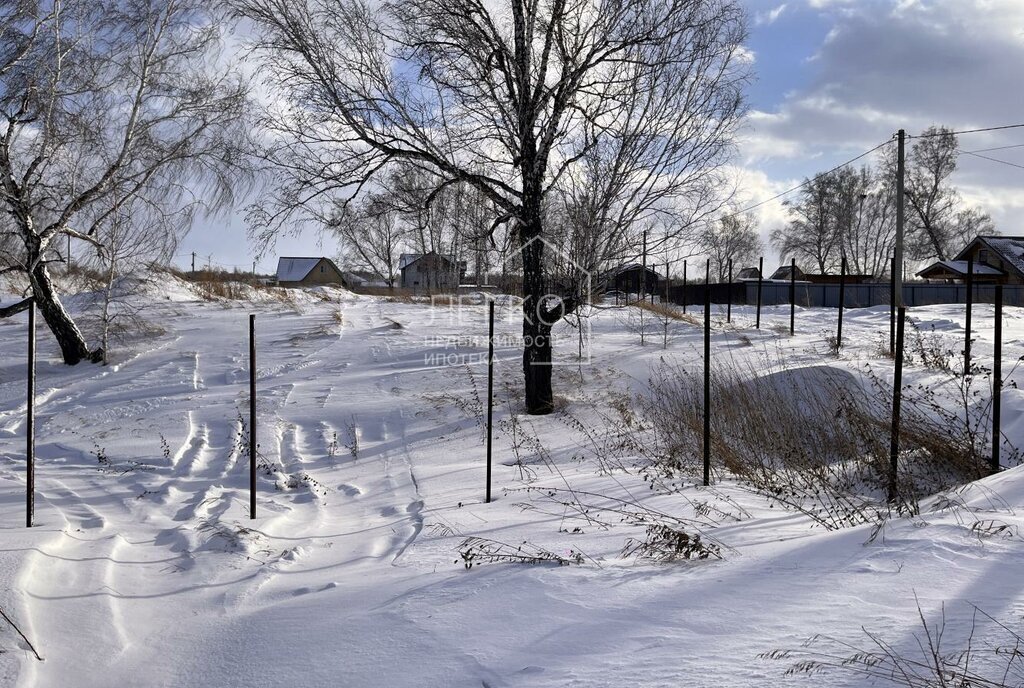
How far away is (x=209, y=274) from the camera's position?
2780 cm

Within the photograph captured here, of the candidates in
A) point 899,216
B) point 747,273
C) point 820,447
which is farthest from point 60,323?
point 747,273

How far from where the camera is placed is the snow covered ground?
277 cm

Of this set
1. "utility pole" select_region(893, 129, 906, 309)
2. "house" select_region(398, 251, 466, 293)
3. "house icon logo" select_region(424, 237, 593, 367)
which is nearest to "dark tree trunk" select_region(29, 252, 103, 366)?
"house icon logo" select_region(424, 237, 593, 367)

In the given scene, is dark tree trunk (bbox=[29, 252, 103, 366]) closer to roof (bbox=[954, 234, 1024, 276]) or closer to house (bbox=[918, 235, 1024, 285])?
house (bbox=[918, 235, 1024, 285])

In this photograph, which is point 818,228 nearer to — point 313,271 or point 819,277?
point 819,277

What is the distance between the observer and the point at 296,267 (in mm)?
65312

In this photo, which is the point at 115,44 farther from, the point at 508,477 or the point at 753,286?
the point at 753,286

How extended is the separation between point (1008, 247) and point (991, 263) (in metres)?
1.30

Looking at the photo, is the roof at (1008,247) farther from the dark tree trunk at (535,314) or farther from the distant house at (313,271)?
the distant house at (313,271)

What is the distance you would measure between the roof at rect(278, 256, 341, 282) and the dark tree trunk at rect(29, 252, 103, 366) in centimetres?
5195

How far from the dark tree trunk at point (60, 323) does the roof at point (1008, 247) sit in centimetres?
3906

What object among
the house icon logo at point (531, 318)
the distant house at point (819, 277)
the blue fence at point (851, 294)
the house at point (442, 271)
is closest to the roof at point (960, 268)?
the distant house at point (819, 277)

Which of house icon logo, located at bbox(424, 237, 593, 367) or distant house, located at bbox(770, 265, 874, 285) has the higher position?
distant house, located at bbox(770, 265, 874, 285)

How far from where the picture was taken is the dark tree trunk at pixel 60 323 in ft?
40.1
